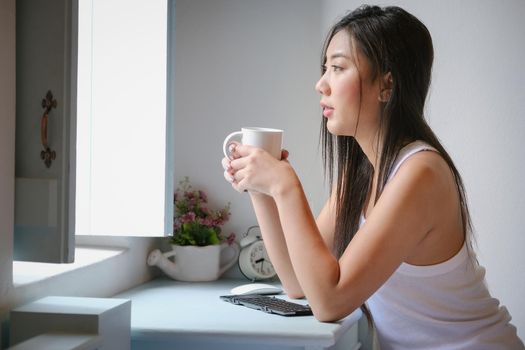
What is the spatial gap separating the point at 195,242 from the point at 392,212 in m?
1.08

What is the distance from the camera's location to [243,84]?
246 centimetres

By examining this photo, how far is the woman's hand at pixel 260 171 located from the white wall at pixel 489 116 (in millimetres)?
1027

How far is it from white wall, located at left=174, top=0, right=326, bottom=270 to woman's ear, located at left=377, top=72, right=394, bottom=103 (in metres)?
0.92

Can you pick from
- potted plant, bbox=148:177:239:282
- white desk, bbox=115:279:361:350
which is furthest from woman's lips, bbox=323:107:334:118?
potted plant, bbox=148:177:239:282

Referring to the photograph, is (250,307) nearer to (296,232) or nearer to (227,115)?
(296,232)

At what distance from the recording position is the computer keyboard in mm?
1697

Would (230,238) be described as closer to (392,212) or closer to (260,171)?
(260,171)

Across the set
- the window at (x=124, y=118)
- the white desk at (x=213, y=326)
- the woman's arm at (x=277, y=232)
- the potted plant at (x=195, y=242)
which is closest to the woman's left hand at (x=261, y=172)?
the woman's arm at (x=277, y=232)

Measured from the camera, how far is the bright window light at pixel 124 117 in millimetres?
2018

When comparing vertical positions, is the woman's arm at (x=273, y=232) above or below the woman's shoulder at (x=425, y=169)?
below

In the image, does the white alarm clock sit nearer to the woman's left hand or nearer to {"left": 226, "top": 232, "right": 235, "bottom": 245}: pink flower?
{"left": 226, "top": 232, "right": 235, "bottom": 245}: pink flower

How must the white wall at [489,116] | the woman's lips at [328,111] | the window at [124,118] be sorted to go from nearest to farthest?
1. the woman's lips at [328,111]
2. the window at [124,118]
3. the white wall at [489,116]

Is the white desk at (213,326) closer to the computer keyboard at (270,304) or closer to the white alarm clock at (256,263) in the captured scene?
the computer keyboard at (270,304)

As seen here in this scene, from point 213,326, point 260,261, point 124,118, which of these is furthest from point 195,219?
point 213,326
